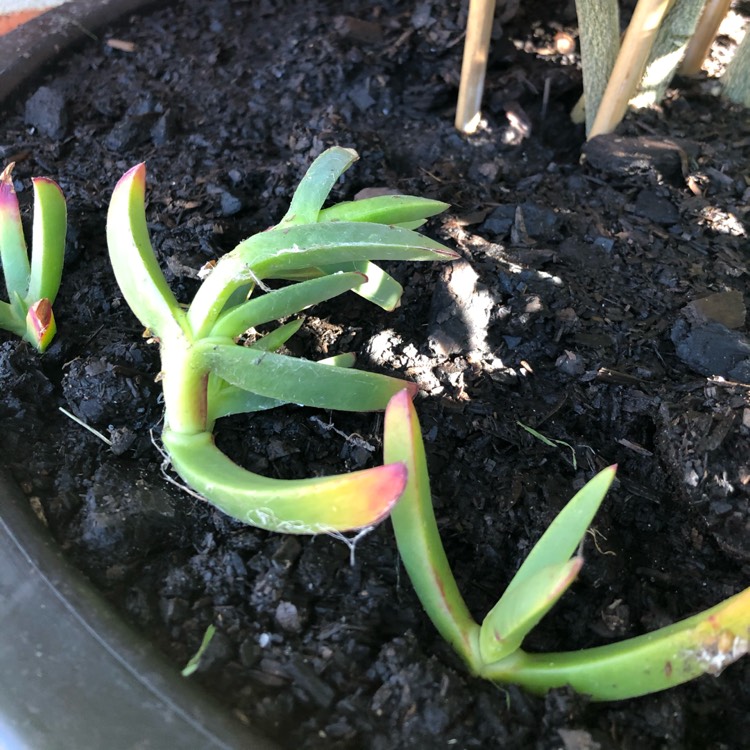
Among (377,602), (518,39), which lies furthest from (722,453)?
(518,39)

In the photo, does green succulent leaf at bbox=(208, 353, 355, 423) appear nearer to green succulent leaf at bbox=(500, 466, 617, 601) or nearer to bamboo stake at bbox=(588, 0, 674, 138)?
green succulent leaf at bbox=(500, 466, 617, 601)

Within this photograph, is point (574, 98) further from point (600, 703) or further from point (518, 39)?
point (600, 703)

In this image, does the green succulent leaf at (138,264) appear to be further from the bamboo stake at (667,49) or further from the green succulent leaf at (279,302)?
the bamboo stake at (667,49)

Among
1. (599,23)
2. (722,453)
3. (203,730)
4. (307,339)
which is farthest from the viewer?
(599,23)

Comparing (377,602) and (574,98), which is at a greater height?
(574,98)

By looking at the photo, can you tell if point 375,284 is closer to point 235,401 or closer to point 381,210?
point 381,210

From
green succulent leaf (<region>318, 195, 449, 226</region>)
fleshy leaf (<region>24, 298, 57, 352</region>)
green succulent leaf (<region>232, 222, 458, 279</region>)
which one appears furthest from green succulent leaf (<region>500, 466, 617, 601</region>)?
fleshy leaf (<region>24, 298, 57, 352</region>)

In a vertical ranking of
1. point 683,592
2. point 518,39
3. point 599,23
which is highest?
point 599,23

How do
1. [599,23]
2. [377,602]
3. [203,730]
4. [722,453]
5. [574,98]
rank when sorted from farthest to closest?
[574,98], [599,23], [722,453], [377,602], [203,730]
